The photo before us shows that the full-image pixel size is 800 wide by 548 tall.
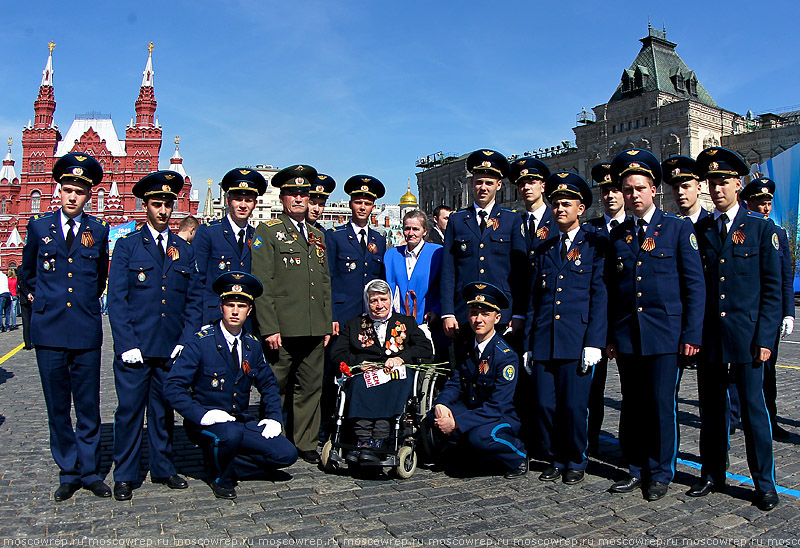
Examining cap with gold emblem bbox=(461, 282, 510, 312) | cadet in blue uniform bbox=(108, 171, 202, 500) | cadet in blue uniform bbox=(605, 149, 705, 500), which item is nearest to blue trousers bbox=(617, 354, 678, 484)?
cadet in blue uniform bbox=(605, 149, 705, 500)

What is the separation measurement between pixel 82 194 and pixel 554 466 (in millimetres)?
4079

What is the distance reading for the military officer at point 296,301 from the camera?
17.9ft

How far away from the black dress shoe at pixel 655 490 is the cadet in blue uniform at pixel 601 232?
111 centimetres

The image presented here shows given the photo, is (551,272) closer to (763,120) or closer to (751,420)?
(751,420)

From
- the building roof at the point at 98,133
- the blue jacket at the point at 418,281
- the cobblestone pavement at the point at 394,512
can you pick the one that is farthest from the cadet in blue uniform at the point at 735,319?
the building roof at the point at 98,133

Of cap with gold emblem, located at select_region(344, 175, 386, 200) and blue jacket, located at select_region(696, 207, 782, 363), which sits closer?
blue jacket, located at select_region(696, 207, 782, 363)

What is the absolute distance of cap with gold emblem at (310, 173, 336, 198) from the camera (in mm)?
6133

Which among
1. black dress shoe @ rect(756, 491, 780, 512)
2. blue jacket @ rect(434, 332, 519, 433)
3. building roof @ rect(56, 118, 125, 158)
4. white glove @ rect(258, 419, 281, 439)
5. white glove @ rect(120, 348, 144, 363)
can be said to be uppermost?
building roof @ rect(56, 118, 125, 158)

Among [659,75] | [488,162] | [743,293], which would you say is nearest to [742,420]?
[743,293]

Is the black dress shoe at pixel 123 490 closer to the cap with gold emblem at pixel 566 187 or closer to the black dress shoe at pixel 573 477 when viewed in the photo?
the black dress shoe at pixel 573 477

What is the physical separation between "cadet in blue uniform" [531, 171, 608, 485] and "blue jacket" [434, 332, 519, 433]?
0.72 ft

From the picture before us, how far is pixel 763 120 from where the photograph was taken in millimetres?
56281

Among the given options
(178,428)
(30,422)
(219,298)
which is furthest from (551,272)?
(30,422)

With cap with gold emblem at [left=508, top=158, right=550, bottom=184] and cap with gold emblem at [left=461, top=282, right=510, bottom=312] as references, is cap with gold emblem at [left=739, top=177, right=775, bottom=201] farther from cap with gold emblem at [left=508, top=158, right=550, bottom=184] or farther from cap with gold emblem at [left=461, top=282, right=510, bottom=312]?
cap with gold emblem at [left=461, top=282, right=510, bottom=312]
